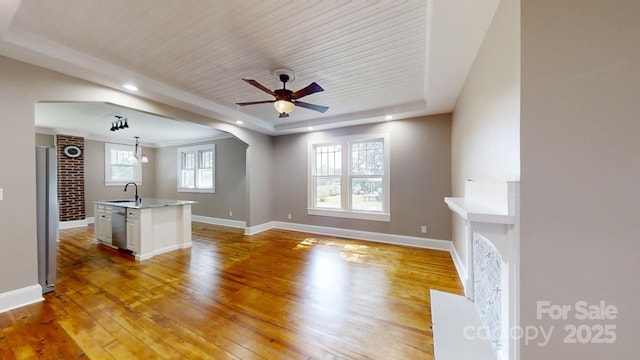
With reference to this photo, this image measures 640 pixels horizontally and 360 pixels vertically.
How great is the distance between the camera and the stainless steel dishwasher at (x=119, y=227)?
402 centimetres

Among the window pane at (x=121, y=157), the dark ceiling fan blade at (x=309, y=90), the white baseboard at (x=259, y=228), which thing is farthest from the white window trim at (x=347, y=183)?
the window pane at (x=121, y=157)

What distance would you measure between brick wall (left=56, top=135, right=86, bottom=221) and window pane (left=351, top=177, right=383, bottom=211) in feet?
24.5

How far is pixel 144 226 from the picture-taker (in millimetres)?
3766

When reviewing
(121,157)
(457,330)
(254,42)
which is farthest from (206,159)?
(457,330)

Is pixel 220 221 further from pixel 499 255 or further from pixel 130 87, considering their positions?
pixel 499 255

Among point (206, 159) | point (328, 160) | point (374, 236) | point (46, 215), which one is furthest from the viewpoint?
point (206, 159)

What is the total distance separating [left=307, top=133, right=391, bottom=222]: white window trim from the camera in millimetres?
4703

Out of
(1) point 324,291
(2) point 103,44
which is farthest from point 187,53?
(1) point 324,291

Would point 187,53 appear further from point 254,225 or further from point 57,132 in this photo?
point 57,132

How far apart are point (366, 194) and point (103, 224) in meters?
5.41

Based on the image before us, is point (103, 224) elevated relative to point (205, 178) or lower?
lower

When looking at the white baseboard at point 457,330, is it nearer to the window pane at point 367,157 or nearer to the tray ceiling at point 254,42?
the tray ceiling at point 254,42

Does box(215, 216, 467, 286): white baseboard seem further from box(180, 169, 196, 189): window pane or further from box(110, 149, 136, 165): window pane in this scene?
box(110, 149, 136, 165): window pane

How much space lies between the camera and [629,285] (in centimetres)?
102
